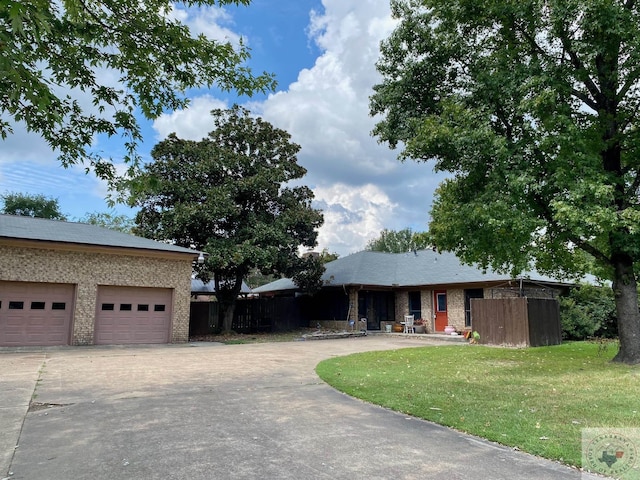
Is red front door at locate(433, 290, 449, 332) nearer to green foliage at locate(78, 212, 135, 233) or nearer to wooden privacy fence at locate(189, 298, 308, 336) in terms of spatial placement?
wooden privacy fence at locate(189, 298, 308, 336)

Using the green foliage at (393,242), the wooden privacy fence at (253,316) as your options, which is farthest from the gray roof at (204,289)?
the green foliage at (393,242)

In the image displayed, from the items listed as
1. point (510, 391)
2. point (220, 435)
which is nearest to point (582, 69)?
point (510, 391)

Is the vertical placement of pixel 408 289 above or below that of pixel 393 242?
below

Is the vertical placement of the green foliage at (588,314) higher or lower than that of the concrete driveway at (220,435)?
higher

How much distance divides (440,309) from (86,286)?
16.1 meters

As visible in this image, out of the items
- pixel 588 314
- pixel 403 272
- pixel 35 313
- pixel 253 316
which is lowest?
pixel 253 316

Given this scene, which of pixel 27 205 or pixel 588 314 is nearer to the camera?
pixel 588 314

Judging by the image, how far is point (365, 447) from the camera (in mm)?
4559

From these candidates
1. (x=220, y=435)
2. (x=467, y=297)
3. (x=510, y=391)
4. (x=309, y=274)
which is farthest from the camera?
(x=309, y=274)

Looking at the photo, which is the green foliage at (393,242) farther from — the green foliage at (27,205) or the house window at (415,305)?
the green foliage at (27,205)

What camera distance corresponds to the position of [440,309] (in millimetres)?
22188

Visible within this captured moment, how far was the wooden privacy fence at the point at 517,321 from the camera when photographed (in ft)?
49.6

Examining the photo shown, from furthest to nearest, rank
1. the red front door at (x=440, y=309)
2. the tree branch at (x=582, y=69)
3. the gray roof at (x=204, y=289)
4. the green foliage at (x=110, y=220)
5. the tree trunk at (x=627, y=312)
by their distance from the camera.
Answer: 1. the green foliage at (x=110, y=220)
2. the gray roof at (x=204, y=289)
3. the red front door at (x=440, y=309)
4. the tree trunk at (x=627, y=312)
5. the tree branch at (x=582, y=69)

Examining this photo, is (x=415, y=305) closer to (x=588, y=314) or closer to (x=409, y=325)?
(x=409, y=325)
